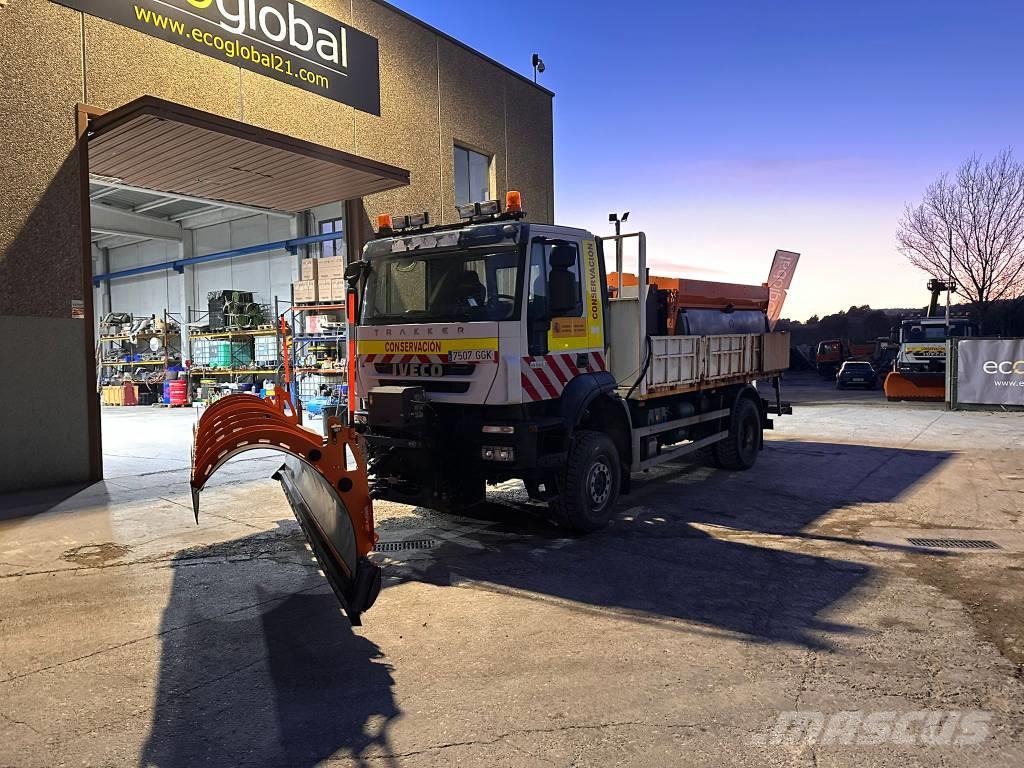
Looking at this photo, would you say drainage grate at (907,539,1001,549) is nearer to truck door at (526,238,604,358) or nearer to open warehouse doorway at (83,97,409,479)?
truck door at (526,238,604,358)

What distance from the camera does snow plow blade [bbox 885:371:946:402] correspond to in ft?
65.2

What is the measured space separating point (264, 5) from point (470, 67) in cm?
561

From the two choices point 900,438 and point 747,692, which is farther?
point 900,438

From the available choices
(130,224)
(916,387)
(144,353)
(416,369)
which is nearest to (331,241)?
(130,224)

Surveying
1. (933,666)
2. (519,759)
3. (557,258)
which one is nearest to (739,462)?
(557,258)

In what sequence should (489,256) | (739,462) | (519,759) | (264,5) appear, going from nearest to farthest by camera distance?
(519,759), (489,256), (739,462), (264,5)

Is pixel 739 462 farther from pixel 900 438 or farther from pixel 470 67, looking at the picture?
pixel 470 67

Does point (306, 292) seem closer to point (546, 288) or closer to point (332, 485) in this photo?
point (546, 288)

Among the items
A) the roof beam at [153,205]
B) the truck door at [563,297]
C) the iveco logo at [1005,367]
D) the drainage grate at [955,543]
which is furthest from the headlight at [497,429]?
the roof beam at [153,205]

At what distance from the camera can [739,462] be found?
33.0 feet

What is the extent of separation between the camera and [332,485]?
4.52 meters

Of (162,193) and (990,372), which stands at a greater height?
(162,193)

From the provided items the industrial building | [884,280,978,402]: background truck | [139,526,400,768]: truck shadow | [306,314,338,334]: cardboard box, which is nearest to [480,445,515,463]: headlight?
[139,526,400,768]: truck shadow

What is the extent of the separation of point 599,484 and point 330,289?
559 inches
